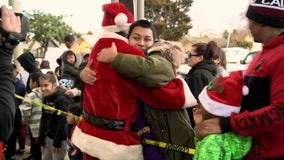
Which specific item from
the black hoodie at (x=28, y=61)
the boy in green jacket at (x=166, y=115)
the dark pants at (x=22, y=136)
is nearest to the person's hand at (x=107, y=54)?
the boy in green jacket at (x=166, y=115)

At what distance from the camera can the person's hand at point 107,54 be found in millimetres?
2441

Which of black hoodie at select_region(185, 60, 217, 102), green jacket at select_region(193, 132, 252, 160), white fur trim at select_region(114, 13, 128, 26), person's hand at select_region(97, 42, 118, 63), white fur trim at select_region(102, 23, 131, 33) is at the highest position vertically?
white fur trim at select_region(114, 13, 128, 26)

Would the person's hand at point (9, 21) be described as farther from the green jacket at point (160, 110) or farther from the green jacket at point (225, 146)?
the green jacket at point (225, 146)

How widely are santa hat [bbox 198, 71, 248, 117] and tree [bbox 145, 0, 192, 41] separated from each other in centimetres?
3047

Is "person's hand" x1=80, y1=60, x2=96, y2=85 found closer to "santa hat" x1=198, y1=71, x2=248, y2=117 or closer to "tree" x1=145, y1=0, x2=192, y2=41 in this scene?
"santa hat" x1=198, y1=71, x2=248, y2=117

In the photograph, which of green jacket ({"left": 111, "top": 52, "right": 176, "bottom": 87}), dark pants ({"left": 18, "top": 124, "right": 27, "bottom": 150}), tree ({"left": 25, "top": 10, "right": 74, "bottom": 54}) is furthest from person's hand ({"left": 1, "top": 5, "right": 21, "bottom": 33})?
tree ({"left": 25, "top": 10, "right": 74, "bottom": 54})

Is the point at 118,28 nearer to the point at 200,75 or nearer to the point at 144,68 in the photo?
the point at 144,68

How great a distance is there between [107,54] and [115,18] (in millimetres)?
402

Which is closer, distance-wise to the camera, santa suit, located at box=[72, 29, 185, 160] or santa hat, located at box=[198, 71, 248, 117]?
santa hat, located at box=[198, 71, 248, 117]

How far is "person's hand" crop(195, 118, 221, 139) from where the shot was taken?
1.91 meters

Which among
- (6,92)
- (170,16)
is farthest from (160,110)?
(170,16)

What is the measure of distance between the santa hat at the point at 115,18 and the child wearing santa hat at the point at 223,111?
94 centimetres

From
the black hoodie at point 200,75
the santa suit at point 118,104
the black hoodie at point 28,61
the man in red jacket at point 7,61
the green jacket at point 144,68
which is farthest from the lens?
the black hoodie at point 28,61

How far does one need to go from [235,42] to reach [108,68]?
36.4 meters
